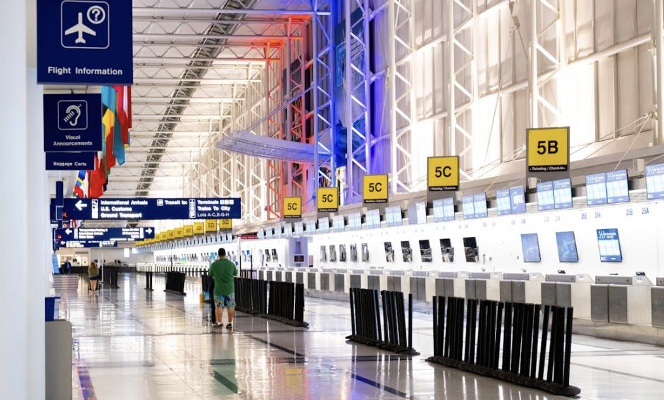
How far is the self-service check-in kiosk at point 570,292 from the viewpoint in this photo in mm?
18500

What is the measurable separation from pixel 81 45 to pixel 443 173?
58.3 ft

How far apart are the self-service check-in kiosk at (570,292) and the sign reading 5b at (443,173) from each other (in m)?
5.74

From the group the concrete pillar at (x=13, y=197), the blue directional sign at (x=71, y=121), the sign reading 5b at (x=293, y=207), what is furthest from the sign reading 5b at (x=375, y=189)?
the concrete pillar at (x=13, y=197)

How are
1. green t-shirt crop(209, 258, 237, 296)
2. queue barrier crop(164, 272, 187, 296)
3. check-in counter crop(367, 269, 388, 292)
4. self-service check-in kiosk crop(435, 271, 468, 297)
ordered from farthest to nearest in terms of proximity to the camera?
queue barrier crop(164, 272, 187, 296), check-in counter crop(367, 269, 388, 292), self-service check-in kiosk crop(435, 271, 468, 297), green t-shirt crop(209, 258, 237, 296)

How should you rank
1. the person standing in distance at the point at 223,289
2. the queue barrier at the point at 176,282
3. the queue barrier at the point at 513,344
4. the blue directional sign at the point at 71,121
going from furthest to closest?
1. the queue barrier at the point at 176,282
2. the person standing in distance at the point at 223,289
3. the blue directional sign at the point at 71,121
4. the queue barrier at the point at 513,344

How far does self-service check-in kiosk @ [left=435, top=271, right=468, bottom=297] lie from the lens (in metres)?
25.0

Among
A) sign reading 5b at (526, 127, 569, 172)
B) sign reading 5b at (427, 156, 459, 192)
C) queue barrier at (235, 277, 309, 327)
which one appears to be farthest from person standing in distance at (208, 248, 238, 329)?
sign reading 5b at (427, 156, 459, 192)

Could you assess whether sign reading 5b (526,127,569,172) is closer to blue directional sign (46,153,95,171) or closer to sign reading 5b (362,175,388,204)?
blue directional sign (46,153,95,171)

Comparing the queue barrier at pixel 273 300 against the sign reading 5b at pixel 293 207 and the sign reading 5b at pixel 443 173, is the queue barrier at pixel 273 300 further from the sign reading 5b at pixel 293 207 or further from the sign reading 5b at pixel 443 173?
the sign reading 5b at pixel 293 207

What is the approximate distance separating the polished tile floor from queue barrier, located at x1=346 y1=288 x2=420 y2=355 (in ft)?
1.07

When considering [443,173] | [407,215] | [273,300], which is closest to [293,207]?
[407,215]

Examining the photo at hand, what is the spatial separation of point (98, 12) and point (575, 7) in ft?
51.6

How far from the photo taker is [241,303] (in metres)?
28.8

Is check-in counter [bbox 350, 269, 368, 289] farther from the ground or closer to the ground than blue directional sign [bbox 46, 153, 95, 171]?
closer to the ground
